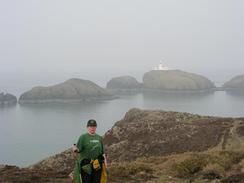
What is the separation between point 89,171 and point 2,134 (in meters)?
102

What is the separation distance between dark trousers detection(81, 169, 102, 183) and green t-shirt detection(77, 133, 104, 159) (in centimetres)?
43

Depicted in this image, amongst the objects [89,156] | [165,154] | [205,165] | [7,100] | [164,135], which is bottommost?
[7,100]

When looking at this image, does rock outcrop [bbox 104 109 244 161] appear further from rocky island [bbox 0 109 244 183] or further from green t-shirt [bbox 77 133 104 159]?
green t-shirt [bbox 77 133 104 159]

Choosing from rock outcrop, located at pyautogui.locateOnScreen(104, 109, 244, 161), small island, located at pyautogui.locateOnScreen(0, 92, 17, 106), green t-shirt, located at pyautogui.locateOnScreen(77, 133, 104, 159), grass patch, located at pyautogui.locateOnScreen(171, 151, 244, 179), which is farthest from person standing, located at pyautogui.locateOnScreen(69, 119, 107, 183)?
small island, located at pyautogui.locateOnScreen(0, 92, 17, 106)

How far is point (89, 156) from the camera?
10.5 meters

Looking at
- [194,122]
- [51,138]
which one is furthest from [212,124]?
[51,138]

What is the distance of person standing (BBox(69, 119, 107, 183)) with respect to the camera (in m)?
10.4

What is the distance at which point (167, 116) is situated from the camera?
4569 cm

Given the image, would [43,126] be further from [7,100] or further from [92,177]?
[92,177]

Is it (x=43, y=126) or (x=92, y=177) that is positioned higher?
(x=92, y=177)

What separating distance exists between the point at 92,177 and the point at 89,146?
852 mm

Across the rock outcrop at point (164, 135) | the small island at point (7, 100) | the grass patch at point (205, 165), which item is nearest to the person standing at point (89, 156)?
the grass patch at point (205, 165)

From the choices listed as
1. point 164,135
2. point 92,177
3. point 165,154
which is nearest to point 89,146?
point 92,177

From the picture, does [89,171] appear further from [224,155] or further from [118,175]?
[224,155]
